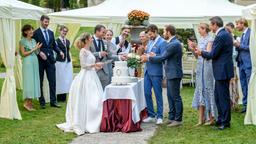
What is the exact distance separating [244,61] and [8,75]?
479cm

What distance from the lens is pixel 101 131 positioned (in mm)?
8992

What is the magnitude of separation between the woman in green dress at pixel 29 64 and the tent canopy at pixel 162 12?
4544 mm

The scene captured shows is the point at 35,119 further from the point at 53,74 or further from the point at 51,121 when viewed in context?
the point at 53,74

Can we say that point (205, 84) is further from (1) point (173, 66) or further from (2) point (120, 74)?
(2) point (120, 74)

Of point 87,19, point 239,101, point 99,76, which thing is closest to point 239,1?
point 87,19

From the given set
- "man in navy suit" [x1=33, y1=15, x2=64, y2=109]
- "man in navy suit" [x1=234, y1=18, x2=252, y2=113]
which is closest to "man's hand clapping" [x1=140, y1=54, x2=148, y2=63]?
"man in navy suit" [x1=234, y1=18, x2=252, y2=113]

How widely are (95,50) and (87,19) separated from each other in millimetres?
5937

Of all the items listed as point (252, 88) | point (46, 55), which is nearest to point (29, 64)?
point (46, 55)

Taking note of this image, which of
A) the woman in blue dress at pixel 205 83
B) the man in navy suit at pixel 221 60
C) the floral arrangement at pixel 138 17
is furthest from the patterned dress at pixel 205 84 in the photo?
the floral arrangement at pixel 138 17

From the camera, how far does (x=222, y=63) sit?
28.5 feet

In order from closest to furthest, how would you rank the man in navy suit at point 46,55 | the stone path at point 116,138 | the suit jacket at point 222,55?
1. the stone path at point 116,138
2. the suit jacket at point 222,55
3. the man in navy suit at point 46,55

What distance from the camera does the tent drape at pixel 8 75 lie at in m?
10.0

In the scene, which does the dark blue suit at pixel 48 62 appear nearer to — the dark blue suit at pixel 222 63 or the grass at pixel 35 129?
the grass at pixel 35 129

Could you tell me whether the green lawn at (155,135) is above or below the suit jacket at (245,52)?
below
